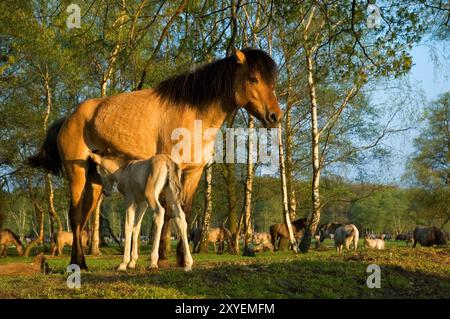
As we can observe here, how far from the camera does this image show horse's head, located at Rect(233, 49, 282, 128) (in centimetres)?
902

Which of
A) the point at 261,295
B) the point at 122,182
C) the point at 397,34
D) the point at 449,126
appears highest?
the point at 449,126

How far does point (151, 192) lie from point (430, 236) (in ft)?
122

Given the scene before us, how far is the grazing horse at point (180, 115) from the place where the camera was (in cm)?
905

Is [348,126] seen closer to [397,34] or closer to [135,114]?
[397,34]

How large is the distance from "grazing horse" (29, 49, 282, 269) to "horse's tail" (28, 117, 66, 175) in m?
1.08

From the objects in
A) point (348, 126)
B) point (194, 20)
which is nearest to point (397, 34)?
point (194, 20)

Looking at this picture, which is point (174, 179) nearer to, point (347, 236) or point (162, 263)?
point (162, 263)

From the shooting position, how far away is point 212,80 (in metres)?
9.24

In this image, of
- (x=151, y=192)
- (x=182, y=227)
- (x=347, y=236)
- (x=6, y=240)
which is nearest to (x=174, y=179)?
(x=151, y=192)

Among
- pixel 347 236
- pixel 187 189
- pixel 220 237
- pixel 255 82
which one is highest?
pixel 255 82

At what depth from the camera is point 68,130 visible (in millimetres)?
10109

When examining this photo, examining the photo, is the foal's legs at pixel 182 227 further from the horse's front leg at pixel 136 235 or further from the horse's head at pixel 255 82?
the horse's head at pixel 255 82
